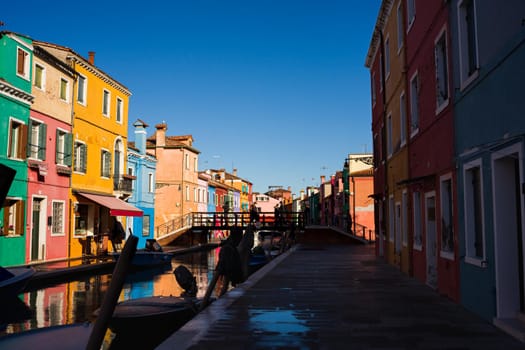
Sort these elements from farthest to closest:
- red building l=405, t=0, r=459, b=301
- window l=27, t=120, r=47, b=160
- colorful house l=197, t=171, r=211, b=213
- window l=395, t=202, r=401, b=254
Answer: colorful house l=197, t=171, r=211, b=213 → window l=27, t=120, r=47, b=160 → window l=395, t=202, r=401, b=254 → red building l=405, t=0, r=459, b=301

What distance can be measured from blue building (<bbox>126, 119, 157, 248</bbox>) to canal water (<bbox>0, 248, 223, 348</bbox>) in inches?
454

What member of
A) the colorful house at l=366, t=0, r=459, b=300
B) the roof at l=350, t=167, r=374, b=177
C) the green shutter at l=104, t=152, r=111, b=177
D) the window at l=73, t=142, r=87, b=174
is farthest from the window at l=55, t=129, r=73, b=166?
the roof at l=350, t=167, r=374, b=177

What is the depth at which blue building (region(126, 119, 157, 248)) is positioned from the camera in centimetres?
3359

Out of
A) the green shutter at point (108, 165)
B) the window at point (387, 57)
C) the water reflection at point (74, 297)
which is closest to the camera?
the water reflection at point (74, 297)

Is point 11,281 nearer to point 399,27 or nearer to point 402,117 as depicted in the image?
point 402,117

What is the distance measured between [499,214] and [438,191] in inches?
135

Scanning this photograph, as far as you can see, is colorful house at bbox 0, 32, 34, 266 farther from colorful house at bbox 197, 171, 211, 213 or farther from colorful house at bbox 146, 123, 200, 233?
colorful house at bbox 197, 171, 211, 213

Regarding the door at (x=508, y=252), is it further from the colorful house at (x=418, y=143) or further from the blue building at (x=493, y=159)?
the colorful house at (x=418, y=143)

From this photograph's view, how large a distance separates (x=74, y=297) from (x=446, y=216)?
412 inches

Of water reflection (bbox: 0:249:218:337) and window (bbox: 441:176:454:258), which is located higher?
window (bbox: 441:176:454:258)

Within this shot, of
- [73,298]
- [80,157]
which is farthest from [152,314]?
[80,157]

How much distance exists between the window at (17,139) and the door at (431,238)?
51.7 ft

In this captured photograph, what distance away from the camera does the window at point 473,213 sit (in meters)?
8.49

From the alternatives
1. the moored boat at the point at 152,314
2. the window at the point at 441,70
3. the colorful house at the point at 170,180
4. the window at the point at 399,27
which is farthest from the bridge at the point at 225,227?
the moored boat at the point at 152,314
